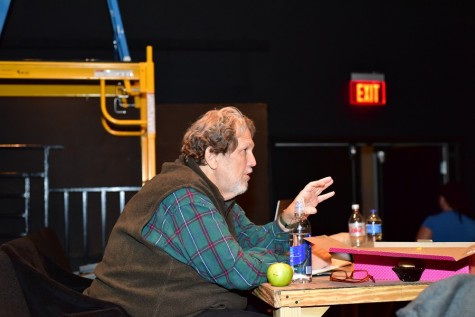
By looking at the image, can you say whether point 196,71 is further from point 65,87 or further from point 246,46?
point 65,87

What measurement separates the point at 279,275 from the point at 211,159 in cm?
64

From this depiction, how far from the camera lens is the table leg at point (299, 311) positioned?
2.58m

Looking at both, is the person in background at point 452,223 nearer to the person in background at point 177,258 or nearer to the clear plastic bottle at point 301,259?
the clear plastic bottle at point 301,259

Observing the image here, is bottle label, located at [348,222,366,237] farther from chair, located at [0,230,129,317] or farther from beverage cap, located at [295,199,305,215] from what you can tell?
chair, located at [0,230,129,317]

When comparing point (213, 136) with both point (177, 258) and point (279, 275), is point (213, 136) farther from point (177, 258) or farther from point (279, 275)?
point (279, 275)

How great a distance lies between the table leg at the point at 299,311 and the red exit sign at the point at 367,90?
5.49m

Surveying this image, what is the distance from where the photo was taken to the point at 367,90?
800 centimetres

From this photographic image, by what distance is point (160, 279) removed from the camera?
2.72 metres

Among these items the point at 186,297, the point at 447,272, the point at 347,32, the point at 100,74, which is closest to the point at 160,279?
the point at 186,297

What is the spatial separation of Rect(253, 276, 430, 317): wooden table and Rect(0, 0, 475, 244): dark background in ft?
13.4

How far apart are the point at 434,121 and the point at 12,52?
4.54 metres

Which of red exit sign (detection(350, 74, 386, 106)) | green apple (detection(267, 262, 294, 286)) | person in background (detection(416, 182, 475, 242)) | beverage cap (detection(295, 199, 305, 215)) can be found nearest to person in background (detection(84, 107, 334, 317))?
green apple (detection(267, 262, 294, 286))

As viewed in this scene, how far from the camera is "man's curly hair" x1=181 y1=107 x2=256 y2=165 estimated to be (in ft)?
10.0

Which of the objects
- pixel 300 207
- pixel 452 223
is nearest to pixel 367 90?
pixel 452 223
